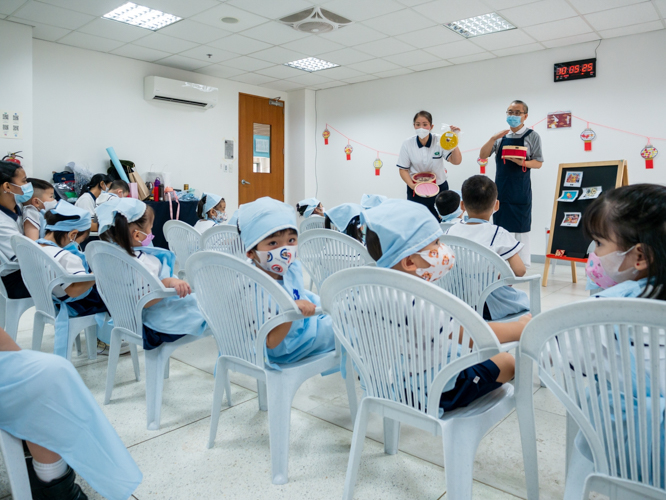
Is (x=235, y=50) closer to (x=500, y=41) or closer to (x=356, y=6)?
(x=356, y=6)

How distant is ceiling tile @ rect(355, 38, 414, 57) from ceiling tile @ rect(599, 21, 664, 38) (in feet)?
7.07

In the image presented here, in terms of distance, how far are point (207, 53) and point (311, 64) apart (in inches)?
58.3

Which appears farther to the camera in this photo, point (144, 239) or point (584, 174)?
point (584, 174)

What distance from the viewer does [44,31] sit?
5246 millimetres

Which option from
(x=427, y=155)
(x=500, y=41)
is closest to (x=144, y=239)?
(x=427, y=155)

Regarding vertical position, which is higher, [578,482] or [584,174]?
[584,174]

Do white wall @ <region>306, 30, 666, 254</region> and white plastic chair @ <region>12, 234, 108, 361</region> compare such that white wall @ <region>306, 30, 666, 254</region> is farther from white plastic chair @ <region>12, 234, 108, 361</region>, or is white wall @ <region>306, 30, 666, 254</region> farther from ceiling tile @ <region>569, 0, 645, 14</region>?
white plastic chair @ <region>12, 234, 108, 361</region>

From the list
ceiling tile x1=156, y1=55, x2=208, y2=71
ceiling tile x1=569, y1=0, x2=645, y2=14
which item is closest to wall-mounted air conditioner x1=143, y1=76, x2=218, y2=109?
ceiling tile x1=156, y1=55, x2=208, y2=71

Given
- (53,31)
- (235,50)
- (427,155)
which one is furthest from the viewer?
(235,50)

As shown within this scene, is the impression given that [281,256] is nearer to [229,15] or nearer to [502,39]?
[229,15]

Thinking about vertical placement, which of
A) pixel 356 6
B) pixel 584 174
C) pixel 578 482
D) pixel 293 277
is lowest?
pixel 578 482

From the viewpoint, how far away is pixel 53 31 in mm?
5246

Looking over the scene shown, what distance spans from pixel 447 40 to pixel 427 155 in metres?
2.13

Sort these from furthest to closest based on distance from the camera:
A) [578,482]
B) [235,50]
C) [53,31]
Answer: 1. [235,50]
2. [53,31]
3. [578,482]
